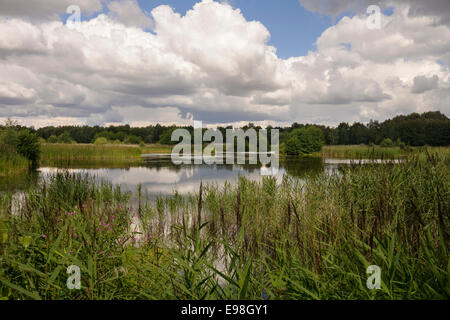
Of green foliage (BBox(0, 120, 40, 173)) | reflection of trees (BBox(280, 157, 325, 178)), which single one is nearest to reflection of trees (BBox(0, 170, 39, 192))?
green foliage (BBox(0, 120, 40, 173))

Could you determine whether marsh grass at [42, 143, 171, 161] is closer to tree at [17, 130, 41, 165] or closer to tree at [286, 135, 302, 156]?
tree at [17, 130, 41, 165]

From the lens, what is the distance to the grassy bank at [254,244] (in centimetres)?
239

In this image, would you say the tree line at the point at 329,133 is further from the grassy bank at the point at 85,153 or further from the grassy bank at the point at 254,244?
the grassy bank at the point at 254,244

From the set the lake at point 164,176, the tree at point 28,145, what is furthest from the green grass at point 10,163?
the tree at point 28,145

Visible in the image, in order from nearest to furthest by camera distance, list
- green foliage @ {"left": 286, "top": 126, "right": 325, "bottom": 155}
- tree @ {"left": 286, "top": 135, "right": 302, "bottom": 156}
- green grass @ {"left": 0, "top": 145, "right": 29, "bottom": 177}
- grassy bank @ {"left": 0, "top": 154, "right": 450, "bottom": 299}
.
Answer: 1. grassy bank @ {"left": 0, "top": 154, "right": 450, "bottom": 299}
2. green grass @ {"left": 0, "top": 145, "right": 29, "bottom": 177}
3. tree @ {"left": 286, "top": 135, "right": 302, "bottom": 156}
4. green foliage @ {"left": 286, "top": 126, "right": 325, "bottom": 155}

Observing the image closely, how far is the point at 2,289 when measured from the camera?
121 inches

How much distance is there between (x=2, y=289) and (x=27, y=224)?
7.48 ft

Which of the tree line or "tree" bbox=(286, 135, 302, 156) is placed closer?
the tree line

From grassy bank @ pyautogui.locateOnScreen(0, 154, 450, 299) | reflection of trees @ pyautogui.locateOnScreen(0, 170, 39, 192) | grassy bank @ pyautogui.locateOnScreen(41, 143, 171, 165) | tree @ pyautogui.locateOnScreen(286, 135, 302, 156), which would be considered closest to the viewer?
grassy bank @ pyautogui.locateOnScreen(0, 154, 450, 299)

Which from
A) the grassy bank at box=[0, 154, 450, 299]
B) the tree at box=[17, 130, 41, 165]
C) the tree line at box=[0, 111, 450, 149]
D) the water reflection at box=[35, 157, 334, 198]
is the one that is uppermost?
the tree line at box=[0, 111, 450, 149]

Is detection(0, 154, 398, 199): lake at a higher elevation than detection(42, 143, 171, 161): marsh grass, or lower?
lower

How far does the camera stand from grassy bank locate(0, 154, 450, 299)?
2.39 metres

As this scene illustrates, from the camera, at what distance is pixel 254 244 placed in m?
5.13
